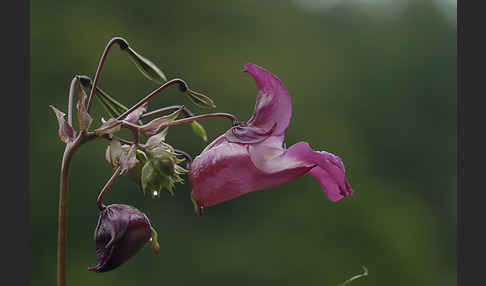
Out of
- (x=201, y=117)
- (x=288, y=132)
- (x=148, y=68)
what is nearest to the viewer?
(x=201, y=117)

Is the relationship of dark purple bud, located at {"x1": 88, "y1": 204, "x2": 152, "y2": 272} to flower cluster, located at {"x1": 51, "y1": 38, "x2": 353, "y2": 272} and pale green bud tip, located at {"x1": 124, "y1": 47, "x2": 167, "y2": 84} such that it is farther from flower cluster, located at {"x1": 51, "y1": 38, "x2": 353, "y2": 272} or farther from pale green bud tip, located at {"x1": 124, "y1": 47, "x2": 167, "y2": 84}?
pale green bud tip, located at {"x1": 124, "y1": 47, "x2": 167, "y2": 84}

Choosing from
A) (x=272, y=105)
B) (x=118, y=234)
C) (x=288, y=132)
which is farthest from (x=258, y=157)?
(x=288, y=132)

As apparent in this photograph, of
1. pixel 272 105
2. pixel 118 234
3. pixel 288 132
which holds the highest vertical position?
pixel 272 105

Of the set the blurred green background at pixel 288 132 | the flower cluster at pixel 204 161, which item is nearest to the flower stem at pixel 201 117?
the flower cluster at pixel 204 161

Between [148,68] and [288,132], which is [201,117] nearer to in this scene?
[148,68]

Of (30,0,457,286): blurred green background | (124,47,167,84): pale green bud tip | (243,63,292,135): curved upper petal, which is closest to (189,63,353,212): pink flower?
(243,63,292,135): curved upper petal

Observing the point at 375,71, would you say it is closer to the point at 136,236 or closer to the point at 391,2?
the point at 391,2
